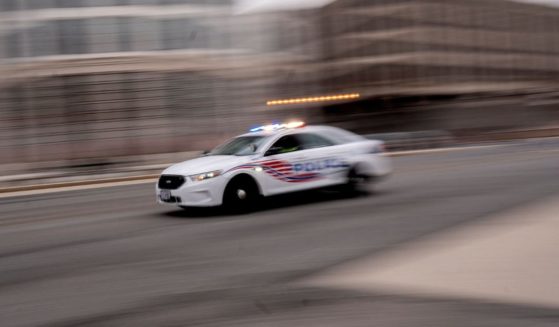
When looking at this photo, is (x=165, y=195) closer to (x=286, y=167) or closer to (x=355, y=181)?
(x=286, y=167)

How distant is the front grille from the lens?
11.5 meters

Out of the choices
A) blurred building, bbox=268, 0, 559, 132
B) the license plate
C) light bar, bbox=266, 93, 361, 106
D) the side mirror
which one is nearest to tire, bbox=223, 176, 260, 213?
the side mirror

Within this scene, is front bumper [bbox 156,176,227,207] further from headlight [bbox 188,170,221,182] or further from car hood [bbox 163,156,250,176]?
car hood [bbox 163,156,250,176]

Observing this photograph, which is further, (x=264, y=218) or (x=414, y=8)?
(x=414, y=8)

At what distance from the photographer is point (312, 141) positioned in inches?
504

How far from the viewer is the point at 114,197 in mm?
17328

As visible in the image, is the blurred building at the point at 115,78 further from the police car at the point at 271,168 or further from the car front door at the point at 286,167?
the car front door at the point at 286,167

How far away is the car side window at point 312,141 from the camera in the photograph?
12641 mm

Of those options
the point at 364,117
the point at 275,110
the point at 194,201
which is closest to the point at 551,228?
the point at 194,201

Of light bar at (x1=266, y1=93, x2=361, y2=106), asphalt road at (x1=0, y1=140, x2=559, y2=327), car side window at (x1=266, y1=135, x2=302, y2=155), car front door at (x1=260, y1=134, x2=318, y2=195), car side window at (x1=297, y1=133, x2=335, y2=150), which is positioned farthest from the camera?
light bar at (x1=266, y1=93, x2=361, y2=106)

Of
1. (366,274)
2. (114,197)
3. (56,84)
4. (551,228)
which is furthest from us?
(56,84)

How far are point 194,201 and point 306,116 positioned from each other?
4342 centimetres

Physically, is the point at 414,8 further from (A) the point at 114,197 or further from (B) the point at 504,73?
(A) the point at 114,197

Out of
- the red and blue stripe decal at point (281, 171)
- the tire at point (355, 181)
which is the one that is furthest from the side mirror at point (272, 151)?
the tire at point (355, 181)
